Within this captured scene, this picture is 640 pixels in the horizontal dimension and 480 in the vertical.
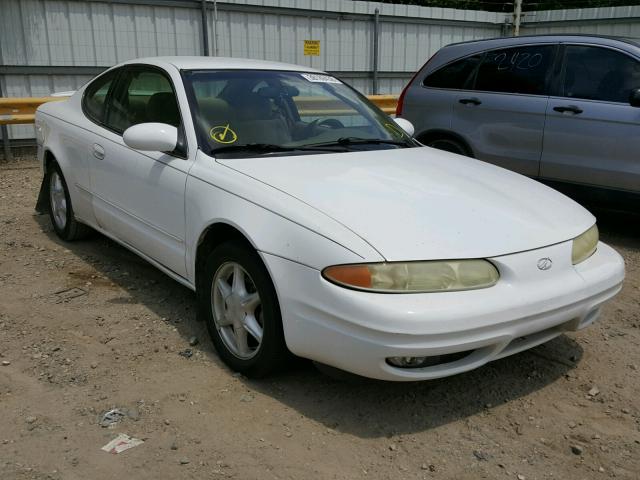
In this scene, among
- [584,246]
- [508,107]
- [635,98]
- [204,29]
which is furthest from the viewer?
[204,29]

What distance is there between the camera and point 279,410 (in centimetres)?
303

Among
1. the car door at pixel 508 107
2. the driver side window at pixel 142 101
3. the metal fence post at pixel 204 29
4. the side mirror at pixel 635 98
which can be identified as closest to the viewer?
the driver side window at pixel 142 101

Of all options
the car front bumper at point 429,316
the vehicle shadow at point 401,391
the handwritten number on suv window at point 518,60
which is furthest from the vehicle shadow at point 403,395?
the handwritten number on suv window at point 518,60

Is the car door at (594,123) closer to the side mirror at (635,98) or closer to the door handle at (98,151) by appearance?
the side mirror at (635,98)

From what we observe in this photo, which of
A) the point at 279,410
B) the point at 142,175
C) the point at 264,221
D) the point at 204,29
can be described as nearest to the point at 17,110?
the point at 204,29

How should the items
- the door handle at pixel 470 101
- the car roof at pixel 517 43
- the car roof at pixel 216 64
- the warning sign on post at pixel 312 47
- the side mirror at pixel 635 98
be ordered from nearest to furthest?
1. the car roof at pixel 216 64
2. the side mirror at pixel 635 98
3. the car roof at pixel 517 43
4. the door handle at pixel 470 101
5. the warning sign on post at pixel 312 47

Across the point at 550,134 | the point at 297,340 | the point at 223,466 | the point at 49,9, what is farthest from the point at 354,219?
the point at 49,9

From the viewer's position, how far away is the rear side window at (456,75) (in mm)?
6629

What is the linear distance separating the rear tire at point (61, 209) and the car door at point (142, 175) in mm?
670

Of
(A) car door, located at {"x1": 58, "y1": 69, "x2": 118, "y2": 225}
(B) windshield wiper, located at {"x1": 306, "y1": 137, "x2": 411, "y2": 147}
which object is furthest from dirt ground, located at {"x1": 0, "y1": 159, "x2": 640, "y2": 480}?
(B) windshield wiper, located at {"x1": 306, "y1": 137, "x2": 411, "y2": 147}

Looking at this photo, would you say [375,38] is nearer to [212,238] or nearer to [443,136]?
[443,136]

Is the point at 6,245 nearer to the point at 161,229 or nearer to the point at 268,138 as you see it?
the point at 161,229

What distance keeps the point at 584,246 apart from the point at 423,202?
83cm

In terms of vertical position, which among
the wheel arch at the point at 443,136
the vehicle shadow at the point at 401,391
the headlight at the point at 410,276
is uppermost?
the headlight at the point at 410,276
